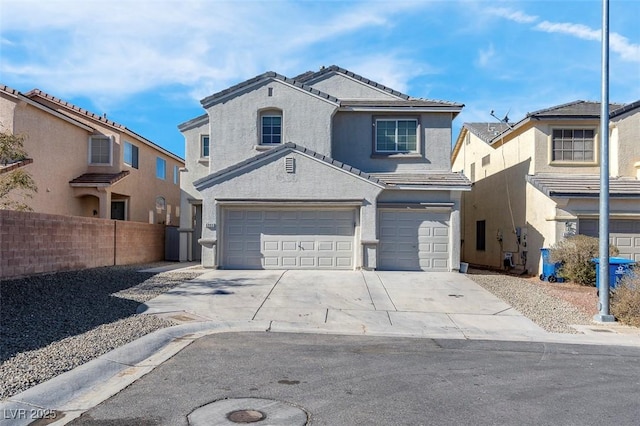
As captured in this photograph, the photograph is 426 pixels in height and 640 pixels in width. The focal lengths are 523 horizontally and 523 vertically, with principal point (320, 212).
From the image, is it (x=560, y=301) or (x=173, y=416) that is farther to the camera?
(x=560, y=301)

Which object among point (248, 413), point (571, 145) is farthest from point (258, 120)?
point (248, 413)

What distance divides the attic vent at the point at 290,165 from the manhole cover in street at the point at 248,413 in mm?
12693

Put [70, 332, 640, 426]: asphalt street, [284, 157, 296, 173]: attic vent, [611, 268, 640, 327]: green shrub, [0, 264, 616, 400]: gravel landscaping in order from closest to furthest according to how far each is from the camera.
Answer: [70, 332, 640, 426]: asphalt street
[0, 264, 616, 400]: gravel landscaping
[611, 268, 640, 327]: green shrub
[284, 157, 296, 173]: attic vent

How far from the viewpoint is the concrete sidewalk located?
6094mm

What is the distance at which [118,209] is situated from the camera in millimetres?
25906

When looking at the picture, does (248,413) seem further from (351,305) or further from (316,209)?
(316,209)

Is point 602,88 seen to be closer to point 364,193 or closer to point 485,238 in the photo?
point 364,193

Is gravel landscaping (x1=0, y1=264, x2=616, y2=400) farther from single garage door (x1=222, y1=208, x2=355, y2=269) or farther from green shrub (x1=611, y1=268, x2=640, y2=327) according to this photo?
single garage door (x1=222, y1=208, x2=355, y2=269)

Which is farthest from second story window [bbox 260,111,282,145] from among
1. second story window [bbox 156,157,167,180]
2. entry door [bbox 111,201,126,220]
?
second story window [bbox 156,157,167,180]

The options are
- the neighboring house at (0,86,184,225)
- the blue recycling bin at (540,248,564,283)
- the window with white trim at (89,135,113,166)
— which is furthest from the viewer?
the window with white trim at (89,135,113,166)

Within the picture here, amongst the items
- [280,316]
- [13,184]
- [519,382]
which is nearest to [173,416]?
[519,382]

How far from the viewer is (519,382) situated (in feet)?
21.7

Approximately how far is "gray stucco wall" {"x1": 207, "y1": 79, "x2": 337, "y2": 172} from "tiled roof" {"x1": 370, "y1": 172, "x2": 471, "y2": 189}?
274 cm

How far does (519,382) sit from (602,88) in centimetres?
793
